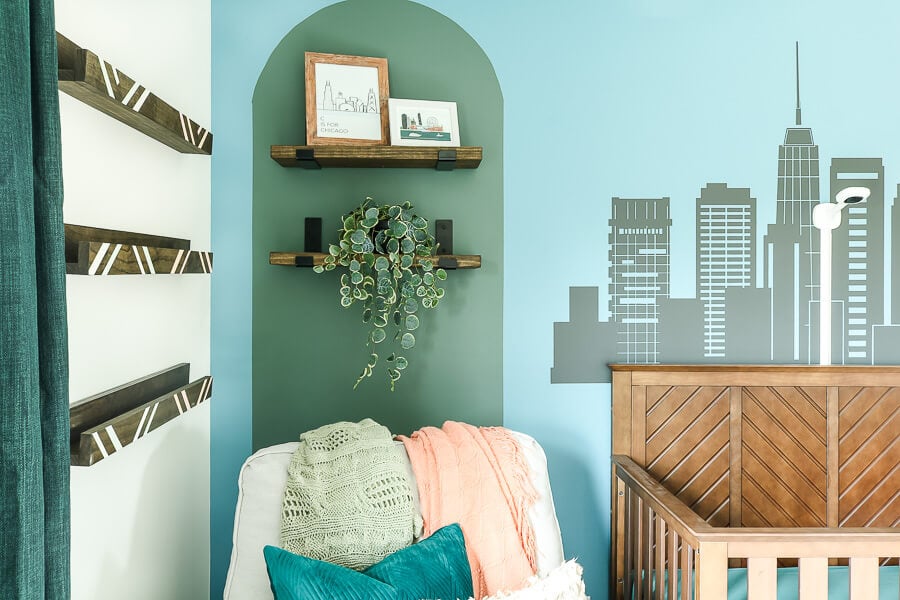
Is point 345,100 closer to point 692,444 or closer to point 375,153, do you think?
point 375,153

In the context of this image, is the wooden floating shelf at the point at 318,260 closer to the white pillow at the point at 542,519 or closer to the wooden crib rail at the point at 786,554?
the white pillow at the point at 542,519

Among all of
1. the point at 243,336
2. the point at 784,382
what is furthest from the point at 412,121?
the point at 784,382

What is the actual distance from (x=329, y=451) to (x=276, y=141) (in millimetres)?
1022

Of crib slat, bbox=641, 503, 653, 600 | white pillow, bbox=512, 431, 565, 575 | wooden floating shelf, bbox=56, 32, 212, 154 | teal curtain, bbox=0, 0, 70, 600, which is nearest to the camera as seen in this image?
teal curtain, bbox=0, 0, 70, 600

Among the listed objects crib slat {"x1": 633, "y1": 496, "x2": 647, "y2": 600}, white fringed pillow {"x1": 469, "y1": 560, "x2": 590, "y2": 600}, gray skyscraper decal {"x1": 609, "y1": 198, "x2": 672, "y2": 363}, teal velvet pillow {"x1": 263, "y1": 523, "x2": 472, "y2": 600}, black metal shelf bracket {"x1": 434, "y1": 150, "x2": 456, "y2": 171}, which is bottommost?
crib slat {"x1": 633, "y1": 496, "x2": 647, "y2": 600}

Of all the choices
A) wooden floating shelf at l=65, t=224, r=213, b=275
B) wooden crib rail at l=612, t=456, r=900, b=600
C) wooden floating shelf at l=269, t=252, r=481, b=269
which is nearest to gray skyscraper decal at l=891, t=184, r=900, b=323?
wooden crib rail at l=612, t=456, r=900, b=600

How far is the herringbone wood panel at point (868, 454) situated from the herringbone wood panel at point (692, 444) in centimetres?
39

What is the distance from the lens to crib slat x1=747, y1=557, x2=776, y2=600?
1367 mm

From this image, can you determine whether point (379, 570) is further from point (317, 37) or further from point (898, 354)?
point (898, 354)

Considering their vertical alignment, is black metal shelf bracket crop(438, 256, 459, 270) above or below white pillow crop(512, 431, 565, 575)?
above

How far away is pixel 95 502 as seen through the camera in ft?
4.37

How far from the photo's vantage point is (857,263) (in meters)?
2.12

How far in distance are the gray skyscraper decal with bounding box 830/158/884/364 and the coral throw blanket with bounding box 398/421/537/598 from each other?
4.12ft

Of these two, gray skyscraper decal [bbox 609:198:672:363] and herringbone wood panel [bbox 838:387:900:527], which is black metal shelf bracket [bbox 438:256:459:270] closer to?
gray skyscraper decal [bbox 609:198:672:363]
